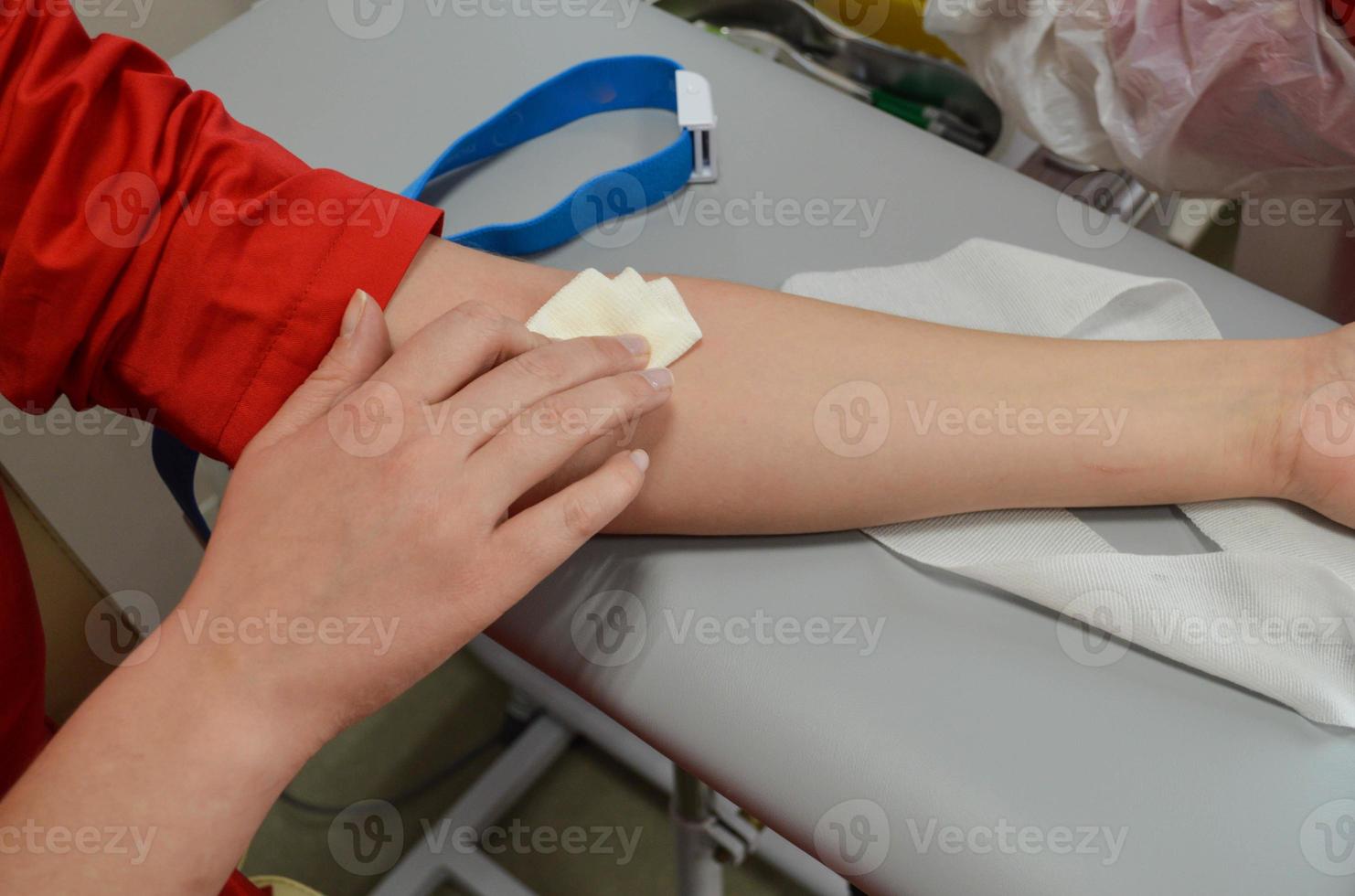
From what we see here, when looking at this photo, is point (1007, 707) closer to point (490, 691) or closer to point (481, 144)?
point (481, 144)

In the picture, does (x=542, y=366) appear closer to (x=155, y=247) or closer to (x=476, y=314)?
(x=476, y=314)

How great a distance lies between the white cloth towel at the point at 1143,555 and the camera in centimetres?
52

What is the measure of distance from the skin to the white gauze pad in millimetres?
16

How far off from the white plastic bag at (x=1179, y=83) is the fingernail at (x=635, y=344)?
497 mm

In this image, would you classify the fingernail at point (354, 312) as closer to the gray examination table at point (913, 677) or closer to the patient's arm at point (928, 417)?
the patient's arm at point (928, 417)

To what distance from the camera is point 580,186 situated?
73cm

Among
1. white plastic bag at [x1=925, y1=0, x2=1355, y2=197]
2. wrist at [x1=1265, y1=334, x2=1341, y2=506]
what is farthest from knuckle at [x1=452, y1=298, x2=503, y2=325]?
white plastic bag at [x1=925, y1=0, x2=1355, y2=197]

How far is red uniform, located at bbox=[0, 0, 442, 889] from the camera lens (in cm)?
55

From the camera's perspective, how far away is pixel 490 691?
52.1 inches

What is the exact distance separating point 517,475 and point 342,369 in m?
0.12

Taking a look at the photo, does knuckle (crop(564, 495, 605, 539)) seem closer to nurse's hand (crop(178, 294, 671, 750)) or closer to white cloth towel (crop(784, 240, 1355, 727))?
nurse's hand (crop(178, 294, 671, 750))

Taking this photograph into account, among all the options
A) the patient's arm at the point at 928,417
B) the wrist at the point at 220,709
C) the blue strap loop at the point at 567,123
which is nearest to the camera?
the wrist at the point at 220,709

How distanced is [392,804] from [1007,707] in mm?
918

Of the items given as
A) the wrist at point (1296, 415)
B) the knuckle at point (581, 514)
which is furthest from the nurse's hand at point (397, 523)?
the wrist at point (1296, 415)
